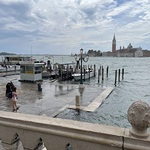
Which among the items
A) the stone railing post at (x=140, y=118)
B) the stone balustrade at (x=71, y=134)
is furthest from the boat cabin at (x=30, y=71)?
the stone railing post at (x=140, y=118)

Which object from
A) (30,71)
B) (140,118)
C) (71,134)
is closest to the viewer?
(140,118)

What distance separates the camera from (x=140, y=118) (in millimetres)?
2256

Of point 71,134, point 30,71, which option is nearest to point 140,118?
point 71,134

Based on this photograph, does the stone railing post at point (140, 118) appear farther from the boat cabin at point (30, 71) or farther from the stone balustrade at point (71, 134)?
the boat cabin at point (30, 71)

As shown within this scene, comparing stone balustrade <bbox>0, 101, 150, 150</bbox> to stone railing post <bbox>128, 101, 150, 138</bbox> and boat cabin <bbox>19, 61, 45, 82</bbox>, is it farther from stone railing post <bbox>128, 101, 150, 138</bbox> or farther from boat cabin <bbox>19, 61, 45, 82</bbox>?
boat cabin <bbox>19, 61, 45, 82</bbox>

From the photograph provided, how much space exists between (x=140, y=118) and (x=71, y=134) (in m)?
0.91

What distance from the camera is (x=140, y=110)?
2250mm

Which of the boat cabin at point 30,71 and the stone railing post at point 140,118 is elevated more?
the stone railing post at point 140,118

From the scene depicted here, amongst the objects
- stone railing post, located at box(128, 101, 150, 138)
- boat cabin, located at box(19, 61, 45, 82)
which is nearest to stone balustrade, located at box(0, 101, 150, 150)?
stone railing post, located at box(128, 101, 150, 138)

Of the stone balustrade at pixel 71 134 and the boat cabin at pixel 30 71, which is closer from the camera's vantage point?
the stone balustrade at pixel 71 134

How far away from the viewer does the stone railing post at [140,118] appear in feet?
7.38

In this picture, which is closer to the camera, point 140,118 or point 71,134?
point 140,118

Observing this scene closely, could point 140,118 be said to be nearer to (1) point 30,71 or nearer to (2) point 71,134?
(2) point 71,134

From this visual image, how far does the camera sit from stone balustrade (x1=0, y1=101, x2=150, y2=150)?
7.64ft
